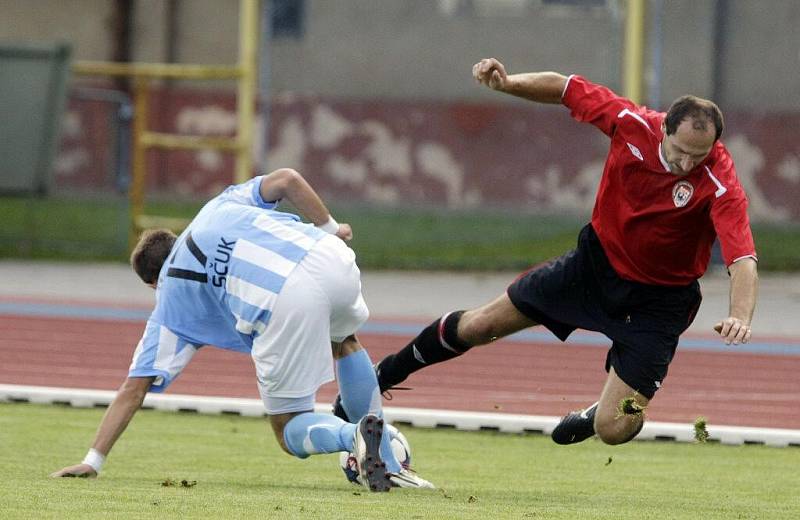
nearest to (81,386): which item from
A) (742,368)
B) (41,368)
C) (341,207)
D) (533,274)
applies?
(41,368)

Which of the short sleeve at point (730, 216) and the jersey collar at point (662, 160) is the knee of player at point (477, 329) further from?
the short sleeve at point (730, 216)

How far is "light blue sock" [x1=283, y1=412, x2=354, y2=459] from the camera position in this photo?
667 cm

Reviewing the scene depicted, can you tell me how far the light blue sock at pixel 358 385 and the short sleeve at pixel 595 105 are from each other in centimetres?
143

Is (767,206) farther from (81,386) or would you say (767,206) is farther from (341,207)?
(81,386)

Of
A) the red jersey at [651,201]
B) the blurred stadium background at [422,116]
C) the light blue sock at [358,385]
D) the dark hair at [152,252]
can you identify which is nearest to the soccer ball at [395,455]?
the light blue sock at [358,385]

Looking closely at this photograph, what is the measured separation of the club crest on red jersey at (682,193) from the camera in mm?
6945

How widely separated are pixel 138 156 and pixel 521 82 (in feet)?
39.1

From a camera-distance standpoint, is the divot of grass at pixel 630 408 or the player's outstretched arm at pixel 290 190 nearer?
the player's outstretched arm at pixel 290 190

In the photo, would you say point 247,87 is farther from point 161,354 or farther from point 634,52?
point 161,354

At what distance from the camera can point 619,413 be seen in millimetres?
7355

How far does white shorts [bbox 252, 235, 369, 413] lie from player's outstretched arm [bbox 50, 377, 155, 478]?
0.61 meters

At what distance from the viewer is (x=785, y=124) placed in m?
17.4

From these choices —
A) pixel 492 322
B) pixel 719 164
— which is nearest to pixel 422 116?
pixel 492 322

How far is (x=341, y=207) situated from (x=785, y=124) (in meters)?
4.88
